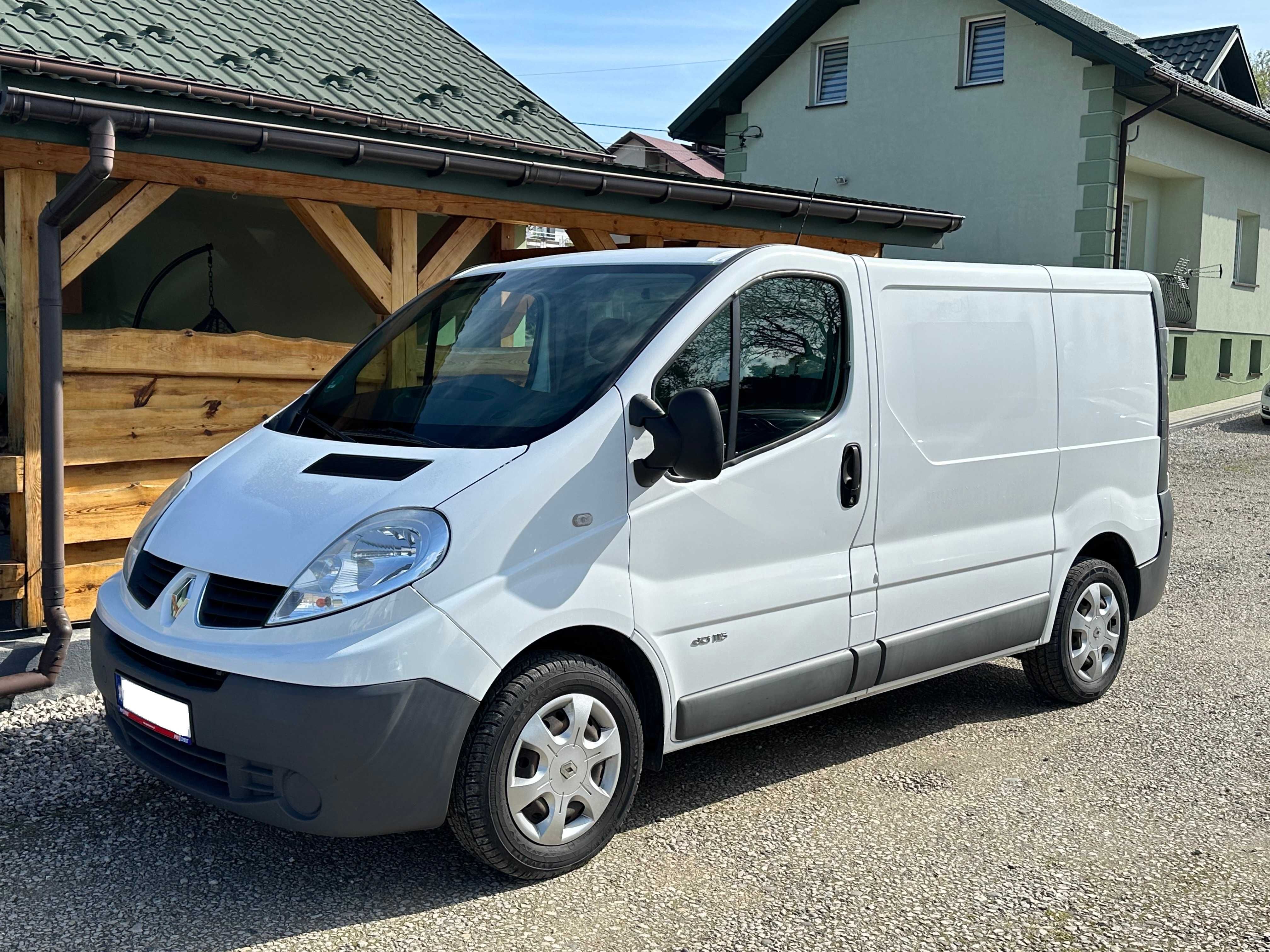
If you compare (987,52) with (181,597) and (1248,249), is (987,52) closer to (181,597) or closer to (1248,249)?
(1248,249)

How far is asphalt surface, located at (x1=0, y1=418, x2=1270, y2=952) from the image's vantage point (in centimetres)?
351

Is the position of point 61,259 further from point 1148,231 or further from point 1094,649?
point 1148,231

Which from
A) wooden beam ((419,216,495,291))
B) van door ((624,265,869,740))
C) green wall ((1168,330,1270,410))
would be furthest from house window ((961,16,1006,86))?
van door ((624,265,869,740))

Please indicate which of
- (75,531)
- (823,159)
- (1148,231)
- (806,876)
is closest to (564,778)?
(806,876)

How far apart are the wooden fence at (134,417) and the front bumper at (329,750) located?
2977 millimetres

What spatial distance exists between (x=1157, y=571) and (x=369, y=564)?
4.19 metres

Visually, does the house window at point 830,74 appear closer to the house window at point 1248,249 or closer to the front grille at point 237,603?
the house window at point 1248,249

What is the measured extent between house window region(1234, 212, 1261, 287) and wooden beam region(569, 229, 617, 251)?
19.1 m

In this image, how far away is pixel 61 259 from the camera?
590cm

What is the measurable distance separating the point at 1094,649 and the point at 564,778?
305 cm

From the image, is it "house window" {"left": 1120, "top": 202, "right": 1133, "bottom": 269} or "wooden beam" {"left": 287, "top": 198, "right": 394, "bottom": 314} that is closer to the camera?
"wooden beam" {"left": 287, "top": 198, "right": 394, "bottom": 314}

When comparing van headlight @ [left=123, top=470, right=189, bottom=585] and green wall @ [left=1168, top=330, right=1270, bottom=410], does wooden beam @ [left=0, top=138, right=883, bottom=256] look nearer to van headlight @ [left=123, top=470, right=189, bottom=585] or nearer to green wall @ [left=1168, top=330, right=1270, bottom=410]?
van headlight @ [left=123, top=470, right=189, bottom=585]

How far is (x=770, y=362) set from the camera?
14.2 ft

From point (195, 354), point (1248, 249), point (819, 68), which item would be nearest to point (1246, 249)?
point (1248, 249)
